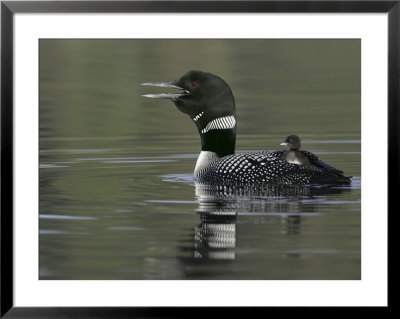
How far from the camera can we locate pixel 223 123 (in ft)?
25.0

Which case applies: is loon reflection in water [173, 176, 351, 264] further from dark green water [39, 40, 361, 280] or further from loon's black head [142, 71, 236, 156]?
loon's black head [142, 71, 236, 156]

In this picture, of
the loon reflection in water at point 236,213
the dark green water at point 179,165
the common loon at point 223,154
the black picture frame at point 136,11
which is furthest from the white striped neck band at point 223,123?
the black picture frame at point 136,11

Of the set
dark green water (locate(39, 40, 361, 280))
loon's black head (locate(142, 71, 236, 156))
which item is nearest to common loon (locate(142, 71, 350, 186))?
loon's black head (locate(142, 71, 236, 156))

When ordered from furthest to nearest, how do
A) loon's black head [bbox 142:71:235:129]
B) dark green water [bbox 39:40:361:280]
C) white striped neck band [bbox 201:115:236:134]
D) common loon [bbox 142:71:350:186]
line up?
1. white striped neck band [bbox 201:115:236:134]
2. loon's black head [bbox 142:71:235:129]
3. common loon [bbox 142:71:350:186]
4. dark green water [bbox 39:40:361:280]

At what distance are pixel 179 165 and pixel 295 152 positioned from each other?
3.40 ft

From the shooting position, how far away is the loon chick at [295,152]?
7.29 meters

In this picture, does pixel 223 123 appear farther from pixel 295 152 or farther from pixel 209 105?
pixel 295 152

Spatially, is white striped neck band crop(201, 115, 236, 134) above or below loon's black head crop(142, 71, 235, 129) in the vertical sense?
below

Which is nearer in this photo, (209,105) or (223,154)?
(209,105)

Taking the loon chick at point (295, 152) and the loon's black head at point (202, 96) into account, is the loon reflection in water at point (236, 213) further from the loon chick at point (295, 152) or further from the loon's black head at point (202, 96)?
the loon's black head at point (202, 96)

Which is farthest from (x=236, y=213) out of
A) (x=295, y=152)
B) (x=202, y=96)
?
(x=202, y=96)

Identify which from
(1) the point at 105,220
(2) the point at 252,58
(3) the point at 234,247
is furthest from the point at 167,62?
(3) the point at 234,247

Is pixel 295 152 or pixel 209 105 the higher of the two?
pixel 209 105

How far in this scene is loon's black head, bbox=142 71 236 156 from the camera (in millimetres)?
7352
